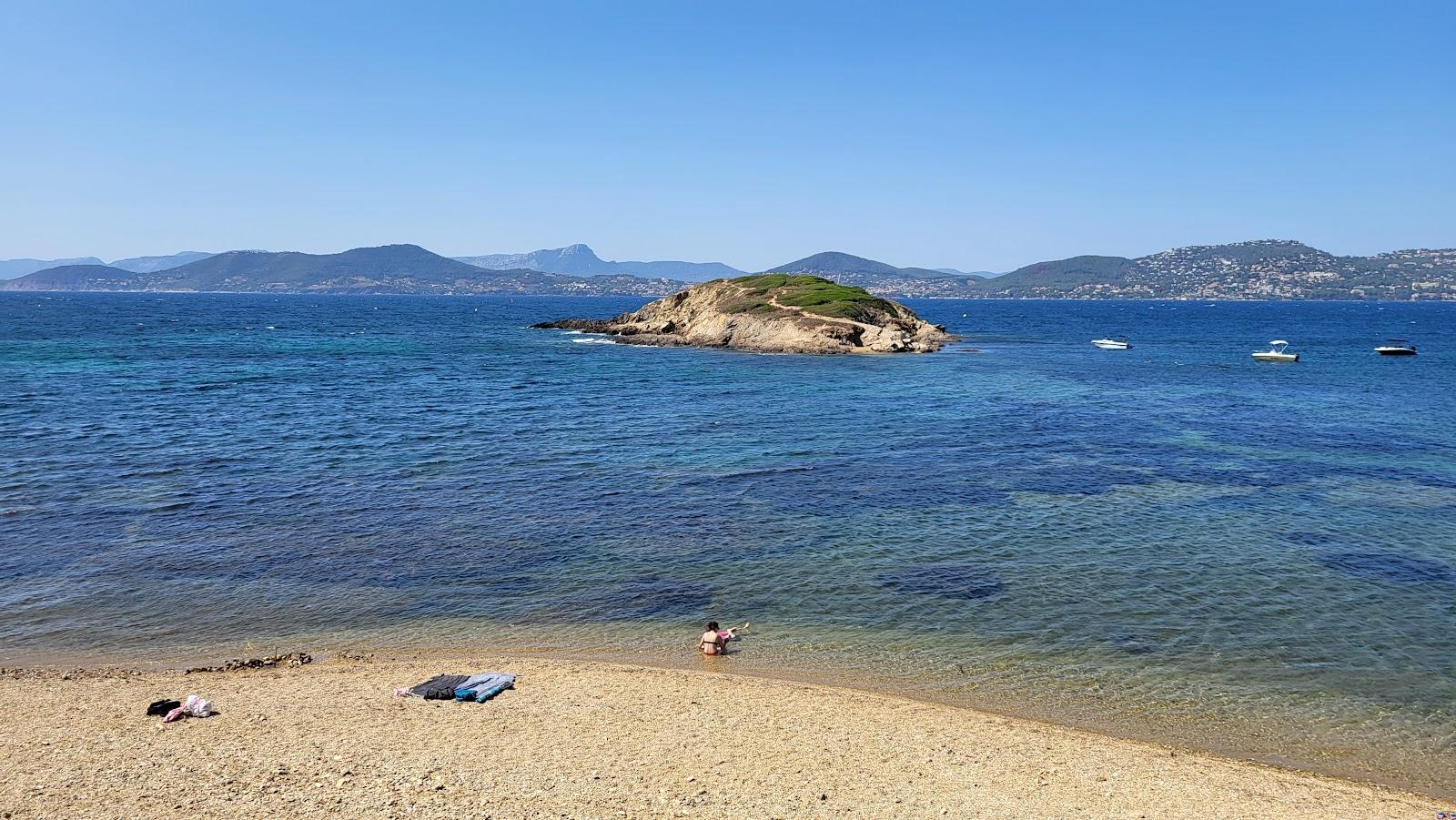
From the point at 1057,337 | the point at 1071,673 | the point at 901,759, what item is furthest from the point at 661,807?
the point at 1057,337

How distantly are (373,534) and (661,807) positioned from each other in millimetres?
19705

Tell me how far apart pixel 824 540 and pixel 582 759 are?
15.6 metres

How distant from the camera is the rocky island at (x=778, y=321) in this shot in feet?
344

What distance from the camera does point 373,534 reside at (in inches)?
1188

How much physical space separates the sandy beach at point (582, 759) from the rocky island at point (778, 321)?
84877 millimetres

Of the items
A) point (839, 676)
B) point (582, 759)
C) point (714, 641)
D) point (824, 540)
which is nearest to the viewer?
point (582, 759)

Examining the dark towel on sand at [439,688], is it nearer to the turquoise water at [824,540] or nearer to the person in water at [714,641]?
the turquoise water at [824,540]

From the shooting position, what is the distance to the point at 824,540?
30047 millimetres

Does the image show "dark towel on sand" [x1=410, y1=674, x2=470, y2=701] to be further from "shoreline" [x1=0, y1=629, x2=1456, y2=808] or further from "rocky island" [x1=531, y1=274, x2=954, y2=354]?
"rocky island" [x1=531, y1=274, x2=954, y2=354]

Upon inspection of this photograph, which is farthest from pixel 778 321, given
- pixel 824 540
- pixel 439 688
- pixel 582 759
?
pixel 582 759

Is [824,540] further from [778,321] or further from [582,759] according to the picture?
[778,321]

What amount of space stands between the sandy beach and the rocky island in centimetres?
8488

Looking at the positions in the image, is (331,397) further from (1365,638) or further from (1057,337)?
(1057,337)

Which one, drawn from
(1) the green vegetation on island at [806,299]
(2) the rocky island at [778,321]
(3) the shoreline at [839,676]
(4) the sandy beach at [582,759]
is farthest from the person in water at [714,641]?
(1) the green vegetation on island at [806,299]
